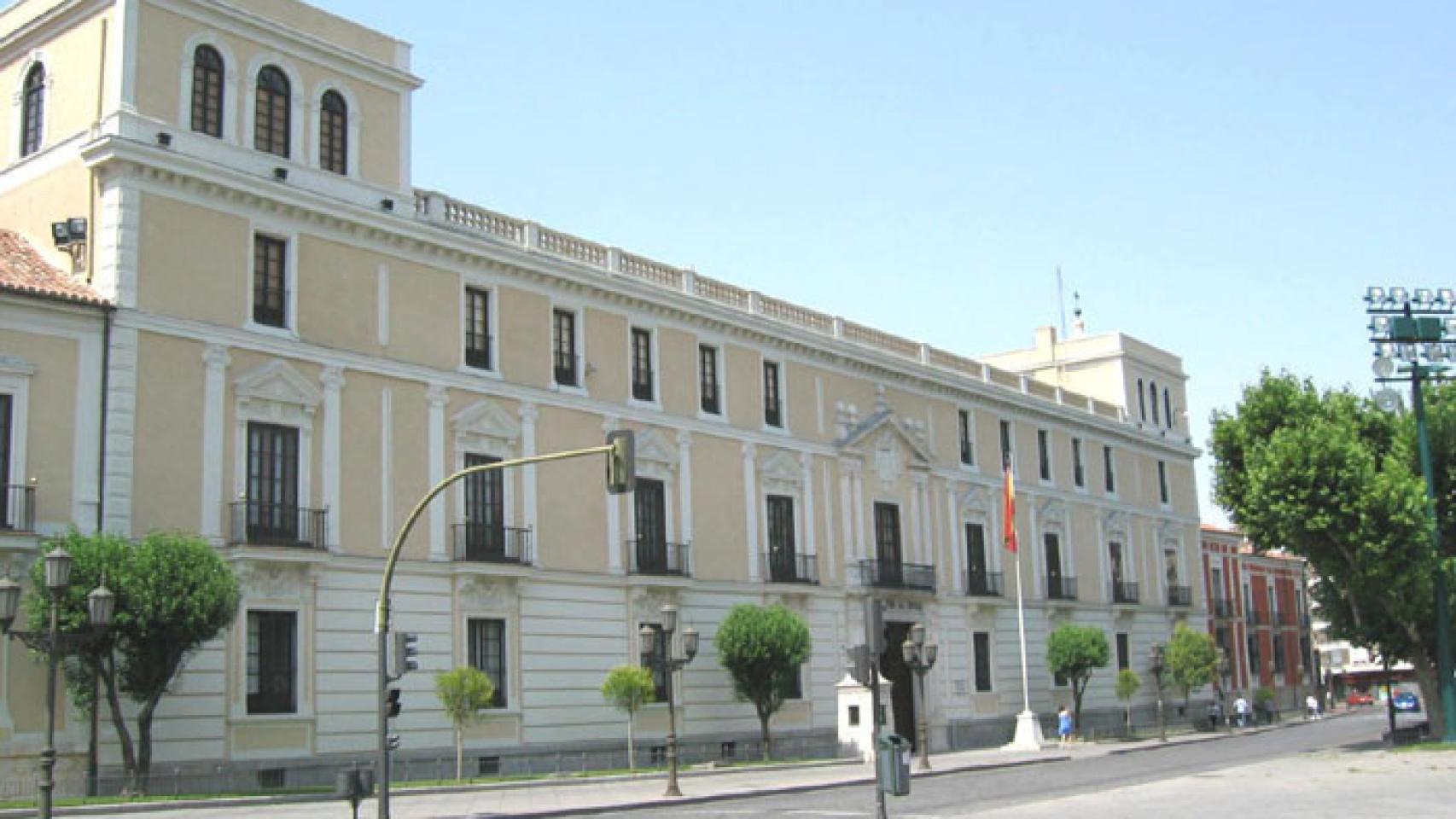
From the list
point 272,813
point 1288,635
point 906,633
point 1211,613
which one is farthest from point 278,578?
point 1288,635

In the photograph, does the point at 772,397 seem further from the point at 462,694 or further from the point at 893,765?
the point at 893,765

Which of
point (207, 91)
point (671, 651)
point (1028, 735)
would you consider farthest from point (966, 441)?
point (207, 91)

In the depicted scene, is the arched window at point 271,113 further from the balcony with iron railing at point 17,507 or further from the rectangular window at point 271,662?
the rectangular window at point 271,662

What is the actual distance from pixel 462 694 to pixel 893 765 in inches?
566

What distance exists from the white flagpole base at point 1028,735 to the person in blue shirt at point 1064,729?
7.92 feet

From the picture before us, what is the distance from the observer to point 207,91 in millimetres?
28750

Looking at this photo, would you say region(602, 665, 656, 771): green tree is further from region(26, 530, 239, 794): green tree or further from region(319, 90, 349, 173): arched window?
region(319, 90, 349, 173): arched window

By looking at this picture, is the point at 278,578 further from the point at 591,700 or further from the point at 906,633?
the point at 906,633

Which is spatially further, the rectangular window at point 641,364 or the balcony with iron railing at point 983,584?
the balcony with iron railing at point 983,584

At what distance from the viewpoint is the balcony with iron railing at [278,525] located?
27.3m

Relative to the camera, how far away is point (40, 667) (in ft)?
80.1

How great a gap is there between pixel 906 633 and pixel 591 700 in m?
13.6

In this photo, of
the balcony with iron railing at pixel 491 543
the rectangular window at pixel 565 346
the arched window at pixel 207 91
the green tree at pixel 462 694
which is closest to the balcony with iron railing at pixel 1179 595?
the rectangular window at pixel 565 346

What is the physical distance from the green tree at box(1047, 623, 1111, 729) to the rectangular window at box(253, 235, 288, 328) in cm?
2950
